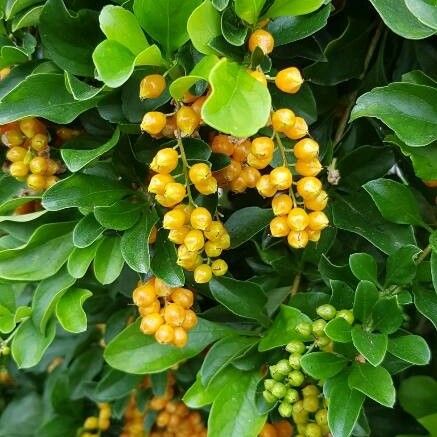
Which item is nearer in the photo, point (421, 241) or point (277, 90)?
point (277, 90)

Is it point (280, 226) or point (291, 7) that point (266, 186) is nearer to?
point (280, 226)

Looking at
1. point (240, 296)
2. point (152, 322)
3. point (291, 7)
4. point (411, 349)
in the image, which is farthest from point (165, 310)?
point (291, 7)

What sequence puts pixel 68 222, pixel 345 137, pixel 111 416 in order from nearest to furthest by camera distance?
pixel 68 222, pixel 345 137, pixel 111 416

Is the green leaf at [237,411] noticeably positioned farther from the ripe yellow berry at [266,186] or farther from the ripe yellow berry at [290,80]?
the ripe yellow berry at [290,80]

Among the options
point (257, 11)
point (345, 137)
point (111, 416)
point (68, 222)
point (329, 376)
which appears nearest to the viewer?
point (257, 11)

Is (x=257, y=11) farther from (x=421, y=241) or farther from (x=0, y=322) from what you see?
(x=0, y=322)

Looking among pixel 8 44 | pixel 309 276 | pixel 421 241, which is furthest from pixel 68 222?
pixel 421 241
